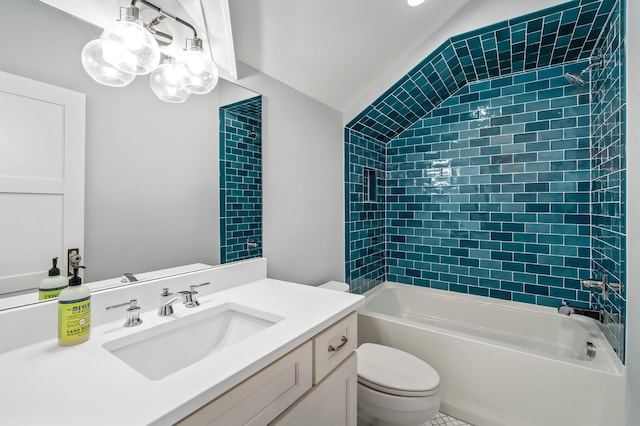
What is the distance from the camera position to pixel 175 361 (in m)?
1.05

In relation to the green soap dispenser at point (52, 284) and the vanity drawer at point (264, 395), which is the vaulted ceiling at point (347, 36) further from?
the vanity drawer at point (264, 395)

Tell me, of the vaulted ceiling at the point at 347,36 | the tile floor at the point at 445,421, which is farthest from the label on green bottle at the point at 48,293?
the tile floor at the point at 445,421

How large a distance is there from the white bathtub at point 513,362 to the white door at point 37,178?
187 cm

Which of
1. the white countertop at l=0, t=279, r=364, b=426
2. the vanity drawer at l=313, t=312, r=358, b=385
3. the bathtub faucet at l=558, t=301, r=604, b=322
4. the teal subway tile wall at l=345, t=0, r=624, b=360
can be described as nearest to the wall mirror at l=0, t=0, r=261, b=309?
the white countertop at l=0, t=279, r=364, b=426

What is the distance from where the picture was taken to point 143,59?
3.59 feet

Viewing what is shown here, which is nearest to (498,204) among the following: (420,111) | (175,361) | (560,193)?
(560,193)

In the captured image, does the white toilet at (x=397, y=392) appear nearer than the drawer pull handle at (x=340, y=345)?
No

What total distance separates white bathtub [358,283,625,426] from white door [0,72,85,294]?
6.15ft

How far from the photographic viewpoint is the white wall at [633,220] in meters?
1.32

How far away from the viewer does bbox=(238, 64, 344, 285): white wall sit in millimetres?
1816

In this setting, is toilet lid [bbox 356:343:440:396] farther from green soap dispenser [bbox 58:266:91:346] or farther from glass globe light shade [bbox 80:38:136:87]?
glass globe light shade [bbox 80:38:136:87]

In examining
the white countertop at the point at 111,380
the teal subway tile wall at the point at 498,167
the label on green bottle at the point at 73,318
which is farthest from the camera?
the teal subway tile wall at the point at 498,167

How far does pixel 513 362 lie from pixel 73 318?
6.81 feet

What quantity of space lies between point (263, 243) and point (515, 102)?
7.56ft
